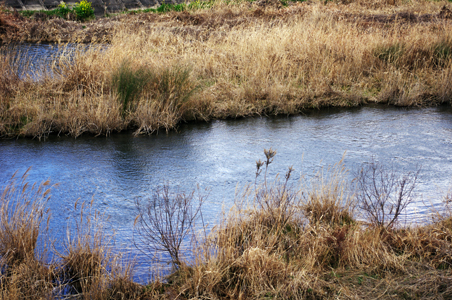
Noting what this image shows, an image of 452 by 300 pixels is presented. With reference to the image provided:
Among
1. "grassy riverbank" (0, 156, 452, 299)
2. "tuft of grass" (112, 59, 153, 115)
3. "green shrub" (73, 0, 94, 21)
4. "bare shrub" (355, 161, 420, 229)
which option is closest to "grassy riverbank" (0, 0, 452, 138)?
"tuft of grass" (112, 59, 153, 115)

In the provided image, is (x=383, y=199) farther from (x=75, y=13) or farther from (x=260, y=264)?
(x=75, y=13)

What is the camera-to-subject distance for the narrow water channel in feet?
18.6

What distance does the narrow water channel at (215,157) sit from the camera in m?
5.68

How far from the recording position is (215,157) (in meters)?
7.34

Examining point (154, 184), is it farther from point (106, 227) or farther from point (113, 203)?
point (106, 227)

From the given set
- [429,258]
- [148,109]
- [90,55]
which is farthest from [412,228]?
[90,55]


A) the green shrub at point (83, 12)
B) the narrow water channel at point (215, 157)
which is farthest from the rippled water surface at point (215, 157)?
the green shrub at point (83, 12)

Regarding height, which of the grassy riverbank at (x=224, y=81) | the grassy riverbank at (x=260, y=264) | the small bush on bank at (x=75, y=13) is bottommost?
the grassy riverbank at (x=260, y=264)

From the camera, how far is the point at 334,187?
5.09 m

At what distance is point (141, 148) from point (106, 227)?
3040mm

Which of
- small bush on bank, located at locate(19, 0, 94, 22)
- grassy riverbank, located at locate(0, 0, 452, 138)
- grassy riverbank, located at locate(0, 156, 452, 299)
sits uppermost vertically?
small bush on bank, located at locate(19, 0, 94, 22)

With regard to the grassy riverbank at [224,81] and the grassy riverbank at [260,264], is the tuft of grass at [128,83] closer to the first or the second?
the grassy riverbank at [224,81]

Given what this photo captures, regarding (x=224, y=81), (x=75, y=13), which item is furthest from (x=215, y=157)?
(x=75, y=13)

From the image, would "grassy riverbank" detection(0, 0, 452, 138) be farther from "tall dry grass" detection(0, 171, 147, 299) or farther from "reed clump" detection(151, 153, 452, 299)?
"reed clump" detection(151, 153, 452, 299)
